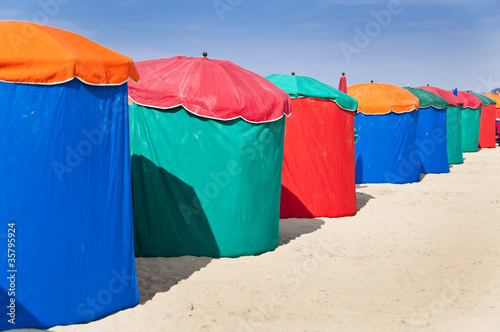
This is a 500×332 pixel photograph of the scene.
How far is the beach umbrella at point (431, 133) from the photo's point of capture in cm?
1628

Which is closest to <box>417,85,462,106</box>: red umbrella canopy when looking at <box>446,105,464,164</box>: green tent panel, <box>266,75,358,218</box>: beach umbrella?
<box>446,105,464,164</box>: green tent panel

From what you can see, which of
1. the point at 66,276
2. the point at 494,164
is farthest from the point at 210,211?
the point at 494,164

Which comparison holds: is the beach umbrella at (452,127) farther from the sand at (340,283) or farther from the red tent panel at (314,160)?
the red tent panel at (314,160)

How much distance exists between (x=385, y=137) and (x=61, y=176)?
435 inches

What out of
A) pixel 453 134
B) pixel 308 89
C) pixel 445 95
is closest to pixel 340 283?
pixel 308 89

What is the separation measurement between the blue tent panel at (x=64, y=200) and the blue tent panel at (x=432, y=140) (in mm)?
12982

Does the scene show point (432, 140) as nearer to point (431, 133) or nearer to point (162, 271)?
point (431, 133)

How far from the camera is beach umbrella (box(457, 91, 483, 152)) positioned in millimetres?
22719

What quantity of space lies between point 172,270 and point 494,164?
622 inches

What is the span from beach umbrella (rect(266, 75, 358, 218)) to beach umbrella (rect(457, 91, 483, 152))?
47.8 feet

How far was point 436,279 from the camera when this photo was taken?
6328mm

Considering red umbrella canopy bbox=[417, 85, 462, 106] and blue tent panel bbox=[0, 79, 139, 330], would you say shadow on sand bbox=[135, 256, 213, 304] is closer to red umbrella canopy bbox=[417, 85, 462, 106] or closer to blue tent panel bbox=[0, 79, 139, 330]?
blue tent panel bbox=[0, 79, 139, 330]

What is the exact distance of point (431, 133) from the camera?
1648cm

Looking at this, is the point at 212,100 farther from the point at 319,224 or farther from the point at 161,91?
the point at 319,224
